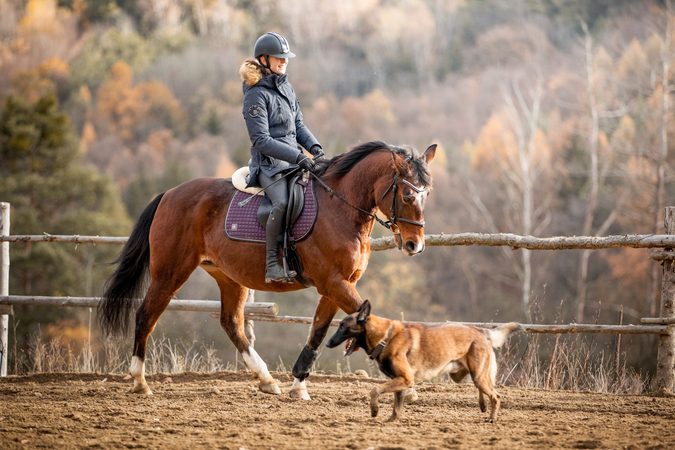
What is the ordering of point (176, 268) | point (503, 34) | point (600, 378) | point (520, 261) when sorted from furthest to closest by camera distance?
point (503, 34) < point (520, 261) < point (600, 378) < point (176, 268)

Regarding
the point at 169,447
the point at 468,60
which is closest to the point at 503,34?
the point at 468,60

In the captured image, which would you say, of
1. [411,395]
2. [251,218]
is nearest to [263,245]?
[251,218]

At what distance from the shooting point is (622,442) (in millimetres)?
6340

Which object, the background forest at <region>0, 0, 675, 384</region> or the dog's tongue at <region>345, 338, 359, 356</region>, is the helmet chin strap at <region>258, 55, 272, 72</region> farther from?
the background forest at <region>0, 0, 675, 384</region>

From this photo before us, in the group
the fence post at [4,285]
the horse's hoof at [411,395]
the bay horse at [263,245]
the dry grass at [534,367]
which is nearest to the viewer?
the bay horse at [263,245]

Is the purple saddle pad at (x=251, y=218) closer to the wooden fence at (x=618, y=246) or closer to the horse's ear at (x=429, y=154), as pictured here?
the horse's ear at (x=429, y=154)

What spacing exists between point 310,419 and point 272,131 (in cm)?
276

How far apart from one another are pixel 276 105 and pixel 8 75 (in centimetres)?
5791

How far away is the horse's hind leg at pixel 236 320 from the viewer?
8.86 metres

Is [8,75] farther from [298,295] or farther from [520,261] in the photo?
[520,261]

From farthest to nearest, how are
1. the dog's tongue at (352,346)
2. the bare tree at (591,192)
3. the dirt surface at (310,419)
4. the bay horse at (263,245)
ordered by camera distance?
the bare tree at (591,192)
the bay horse at (263,245)
the dog's tongue at (352,346)
the dirt surface at (310,419)

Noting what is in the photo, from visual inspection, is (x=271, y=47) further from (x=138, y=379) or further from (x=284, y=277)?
(x=138, y=379)

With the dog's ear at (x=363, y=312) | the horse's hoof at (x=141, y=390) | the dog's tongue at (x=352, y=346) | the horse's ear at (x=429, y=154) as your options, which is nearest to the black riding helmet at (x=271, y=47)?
the horse's ear at (x=429, y=154)

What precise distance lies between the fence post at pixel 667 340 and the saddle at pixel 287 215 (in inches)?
150
